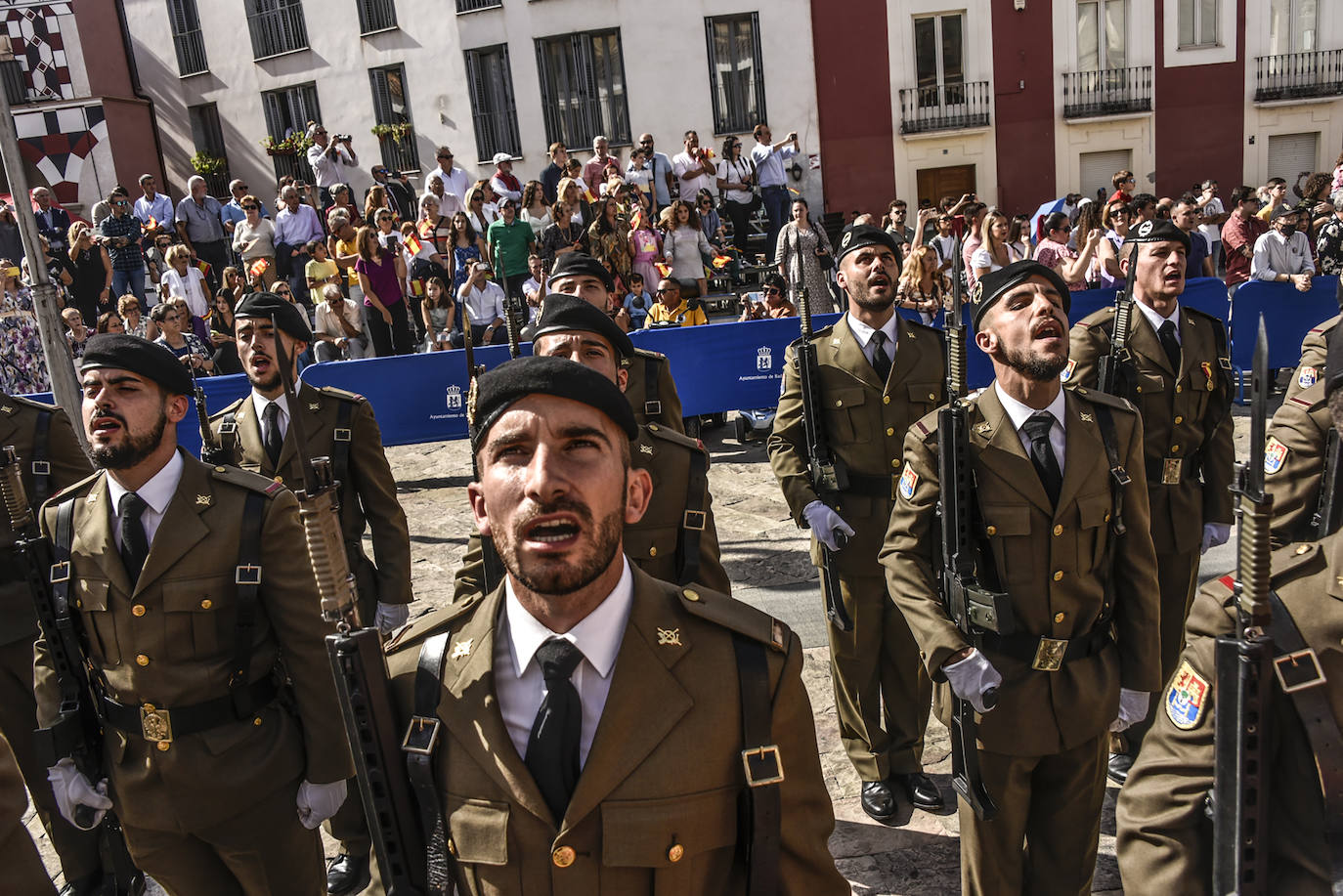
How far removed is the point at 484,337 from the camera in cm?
1135

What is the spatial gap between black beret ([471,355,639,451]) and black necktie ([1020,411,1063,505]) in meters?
1.89

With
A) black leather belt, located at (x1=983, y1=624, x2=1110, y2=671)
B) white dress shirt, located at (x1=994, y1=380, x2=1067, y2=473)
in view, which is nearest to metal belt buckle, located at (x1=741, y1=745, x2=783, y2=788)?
black leather belt, located at (x1=983, y1=624, x2=1110, y2=671)

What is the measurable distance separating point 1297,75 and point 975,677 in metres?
26.7

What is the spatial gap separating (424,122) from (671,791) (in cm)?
2412

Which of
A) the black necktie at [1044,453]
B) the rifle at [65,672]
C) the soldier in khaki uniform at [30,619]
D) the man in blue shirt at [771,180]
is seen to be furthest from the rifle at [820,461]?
the man in blue shirt at [771,180]

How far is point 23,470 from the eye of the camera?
176 inches

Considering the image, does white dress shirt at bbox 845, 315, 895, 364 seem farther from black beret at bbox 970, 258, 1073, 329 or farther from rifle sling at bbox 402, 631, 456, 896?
rifle sling at bbox 402, 631, 456, 896

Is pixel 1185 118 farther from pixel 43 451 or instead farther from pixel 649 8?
pixel 43 451

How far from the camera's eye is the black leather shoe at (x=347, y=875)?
4203 mm

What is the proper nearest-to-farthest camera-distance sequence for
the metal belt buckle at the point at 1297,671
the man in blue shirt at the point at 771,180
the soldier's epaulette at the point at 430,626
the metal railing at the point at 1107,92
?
the metal belt buckle at the point at 1297,671, the soldier's epaulette at the point at 430,626, the man in blue shirt at the point at 771,180, the metal railing at the point at 1107,92

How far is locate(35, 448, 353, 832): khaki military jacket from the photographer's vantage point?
313 centimetres

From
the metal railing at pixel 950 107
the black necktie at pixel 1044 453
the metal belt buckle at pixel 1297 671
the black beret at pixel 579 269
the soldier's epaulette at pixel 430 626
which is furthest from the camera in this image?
the metal railing at pixel 950 107

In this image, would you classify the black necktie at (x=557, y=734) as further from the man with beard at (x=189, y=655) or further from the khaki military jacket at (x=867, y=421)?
the khaki military jacket at (x=867, y=421)

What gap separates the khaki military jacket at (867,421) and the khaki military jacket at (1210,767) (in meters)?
2.33
